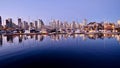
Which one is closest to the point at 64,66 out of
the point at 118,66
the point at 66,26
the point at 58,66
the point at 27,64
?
the point at 58,66

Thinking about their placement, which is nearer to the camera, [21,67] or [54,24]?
[21,67]

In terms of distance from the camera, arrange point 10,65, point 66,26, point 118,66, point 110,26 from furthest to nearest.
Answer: point 66,26, point 110,26, point 10,65, point 118,66

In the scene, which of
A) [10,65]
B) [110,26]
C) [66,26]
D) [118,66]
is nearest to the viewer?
[118,66]

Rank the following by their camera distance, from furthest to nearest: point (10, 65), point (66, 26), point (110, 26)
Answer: point (66, 26) < point (110, 26) < point (10, 65)

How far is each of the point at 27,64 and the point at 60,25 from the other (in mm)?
143366

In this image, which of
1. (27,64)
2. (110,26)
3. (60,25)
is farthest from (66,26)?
(27,64)

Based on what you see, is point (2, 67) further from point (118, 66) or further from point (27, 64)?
point (118, 66)

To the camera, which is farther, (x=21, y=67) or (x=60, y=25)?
(x=60, y=25)

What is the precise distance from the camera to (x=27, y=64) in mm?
16594

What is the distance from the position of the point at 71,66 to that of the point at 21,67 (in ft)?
14.9

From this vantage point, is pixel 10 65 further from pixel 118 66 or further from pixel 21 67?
pixel 118 66

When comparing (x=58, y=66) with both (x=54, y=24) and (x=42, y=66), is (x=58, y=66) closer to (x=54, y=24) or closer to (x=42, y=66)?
(x=42, y=66)

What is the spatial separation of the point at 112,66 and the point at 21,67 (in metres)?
8.21

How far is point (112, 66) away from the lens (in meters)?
15.4
